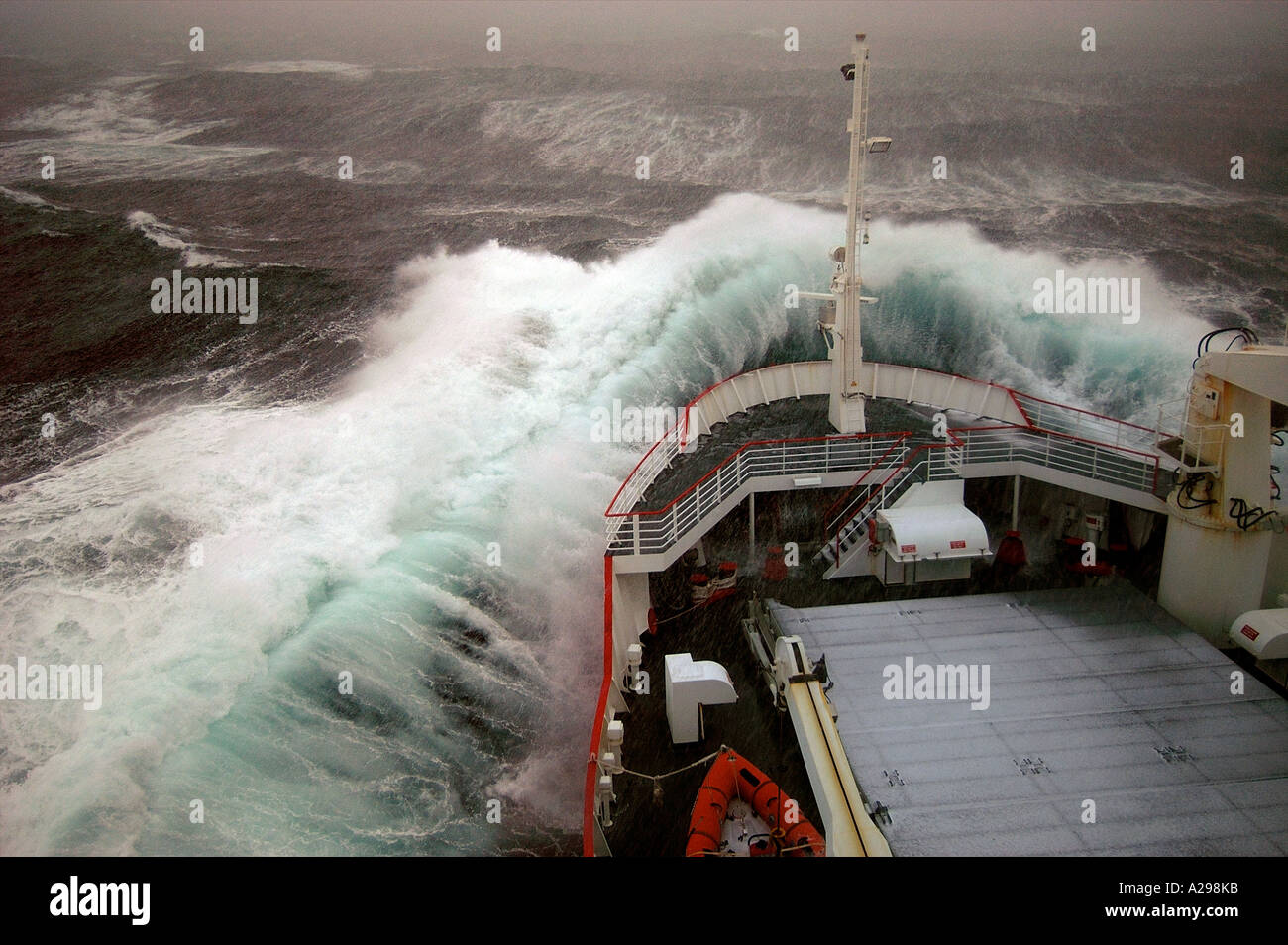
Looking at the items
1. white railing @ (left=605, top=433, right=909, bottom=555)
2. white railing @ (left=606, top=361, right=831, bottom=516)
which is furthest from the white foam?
white railing @ (left=605, top=433, right=909, bottom=555)

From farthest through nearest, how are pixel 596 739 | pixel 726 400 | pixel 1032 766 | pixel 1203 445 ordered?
pixel 726 400
pixel 1203 445
pixel 596 739
pixel 1032 766

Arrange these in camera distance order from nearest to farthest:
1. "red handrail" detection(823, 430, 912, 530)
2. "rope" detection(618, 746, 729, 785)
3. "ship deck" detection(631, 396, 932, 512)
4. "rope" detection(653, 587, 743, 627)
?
"rope" detection(618, 746, 729, 785) < "rope" detection(653, 587, 743, 627) < "red handrail" detection(823, 430, 912, 530) < "ship deck" detection(631, 396, 932, 512)

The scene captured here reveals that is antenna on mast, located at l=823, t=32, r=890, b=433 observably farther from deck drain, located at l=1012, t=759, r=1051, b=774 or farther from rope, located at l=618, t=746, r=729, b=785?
rope, located at l=618, t=746, r=729, b=785

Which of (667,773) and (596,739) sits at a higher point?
(596,739)

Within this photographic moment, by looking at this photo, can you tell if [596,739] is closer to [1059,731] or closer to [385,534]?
[1059,731]

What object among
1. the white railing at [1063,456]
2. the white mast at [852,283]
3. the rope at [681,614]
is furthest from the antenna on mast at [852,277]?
the rope at [681,614]

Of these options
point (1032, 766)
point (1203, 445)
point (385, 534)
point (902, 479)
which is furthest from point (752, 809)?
point (385, 534)
